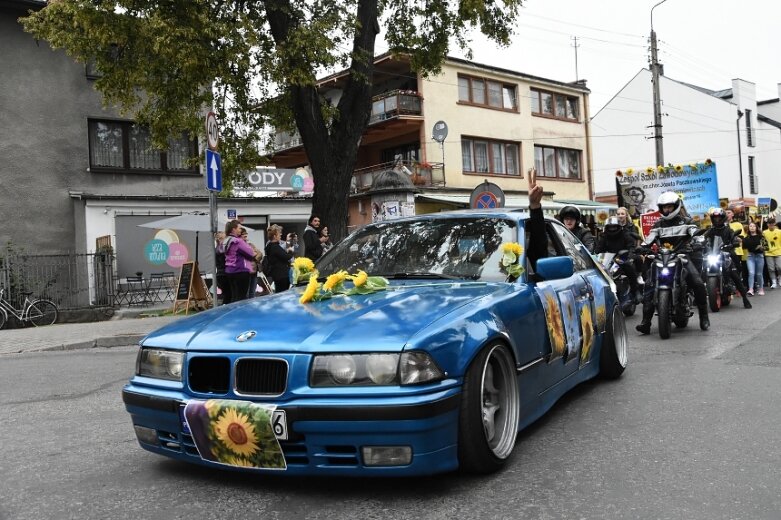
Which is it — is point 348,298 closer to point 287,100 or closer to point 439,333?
point 439,333

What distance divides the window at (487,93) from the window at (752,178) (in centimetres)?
2342

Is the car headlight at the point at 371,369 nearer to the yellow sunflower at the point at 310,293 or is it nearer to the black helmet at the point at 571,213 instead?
the yellow sunflower at the point at 310,293

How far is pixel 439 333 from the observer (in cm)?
325

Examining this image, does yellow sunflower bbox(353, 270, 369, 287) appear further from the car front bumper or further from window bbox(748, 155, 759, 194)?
window bbox(748, 155, 759, 194)

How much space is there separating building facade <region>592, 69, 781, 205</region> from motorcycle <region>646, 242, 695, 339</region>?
41750 mm

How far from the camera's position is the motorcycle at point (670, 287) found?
8750 mm

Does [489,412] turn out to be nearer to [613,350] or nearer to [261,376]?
[261,376]

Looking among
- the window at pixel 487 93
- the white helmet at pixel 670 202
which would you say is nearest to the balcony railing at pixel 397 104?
the window at pixel 487 93

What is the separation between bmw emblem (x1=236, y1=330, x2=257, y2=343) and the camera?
3.35 metres

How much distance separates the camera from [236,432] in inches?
126

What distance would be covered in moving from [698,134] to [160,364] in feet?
171

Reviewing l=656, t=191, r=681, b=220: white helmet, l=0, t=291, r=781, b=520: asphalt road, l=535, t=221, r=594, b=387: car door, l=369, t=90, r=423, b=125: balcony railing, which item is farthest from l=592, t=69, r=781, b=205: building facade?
l=0, t=291, r=781, b=520: asphalt road

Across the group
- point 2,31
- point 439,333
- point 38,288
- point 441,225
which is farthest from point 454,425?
point 2,31

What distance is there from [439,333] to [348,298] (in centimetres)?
90
